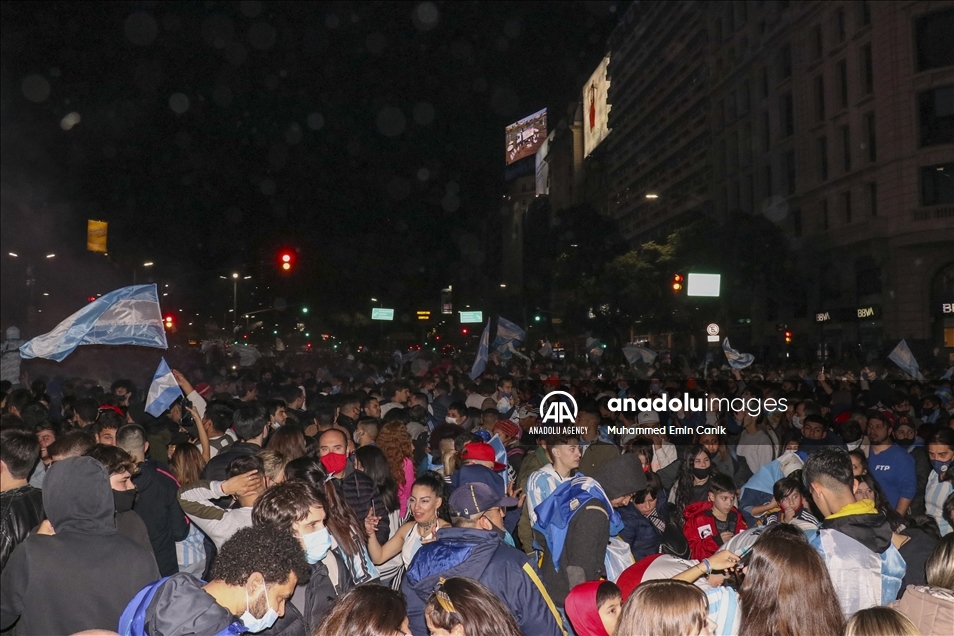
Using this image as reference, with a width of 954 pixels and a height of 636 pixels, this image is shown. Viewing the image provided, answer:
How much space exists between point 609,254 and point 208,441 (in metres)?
41.7

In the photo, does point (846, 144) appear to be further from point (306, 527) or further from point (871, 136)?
point (306, 527)

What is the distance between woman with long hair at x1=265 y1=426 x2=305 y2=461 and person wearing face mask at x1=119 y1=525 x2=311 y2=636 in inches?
144

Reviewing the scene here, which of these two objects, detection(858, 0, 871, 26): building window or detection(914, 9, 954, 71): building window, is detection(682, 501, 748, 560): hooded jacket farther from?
detection(858, 0, 871, 26): building window

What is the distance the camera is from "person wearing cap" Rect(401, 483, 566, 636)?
12.5ft

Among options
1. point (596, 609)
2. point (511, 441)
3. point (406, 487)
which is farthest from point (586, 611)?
point (511, 441)

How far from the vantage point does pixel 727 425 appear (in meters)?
11.9

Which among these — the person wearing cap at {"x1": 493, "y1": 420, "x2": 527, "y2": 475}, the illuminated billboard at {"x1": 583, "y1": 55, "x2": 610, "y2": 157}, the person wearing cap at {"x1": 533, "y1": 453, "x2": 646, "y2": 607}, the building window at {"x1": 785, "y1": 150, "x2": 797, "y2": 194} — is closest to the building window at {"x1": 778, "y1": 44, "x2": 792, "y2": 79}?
the building window at {"x1": 785, "y1": 150, "x2": 797, "y2": 194}

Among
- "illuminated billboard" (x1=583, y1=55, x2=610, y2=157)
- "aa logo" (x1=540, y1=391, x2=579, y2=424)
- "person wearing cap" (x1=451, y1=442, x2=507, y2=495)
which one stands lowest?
"person wearing cap" (x1=451, y1=442, x2=507, y2=495)

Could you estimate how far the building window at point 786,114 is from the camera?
4950 cm

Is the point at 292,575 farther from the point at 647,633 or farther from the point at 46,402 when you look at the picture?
the point at 46,402

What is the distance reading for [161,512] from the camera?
6.24 meters

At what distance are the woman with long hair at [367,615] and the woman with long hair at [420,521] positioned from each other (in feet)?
7.71

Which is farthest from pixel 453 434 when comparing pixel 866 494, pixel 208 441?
pixel 866 494

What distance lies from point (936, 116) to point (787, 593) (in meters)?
38.7
